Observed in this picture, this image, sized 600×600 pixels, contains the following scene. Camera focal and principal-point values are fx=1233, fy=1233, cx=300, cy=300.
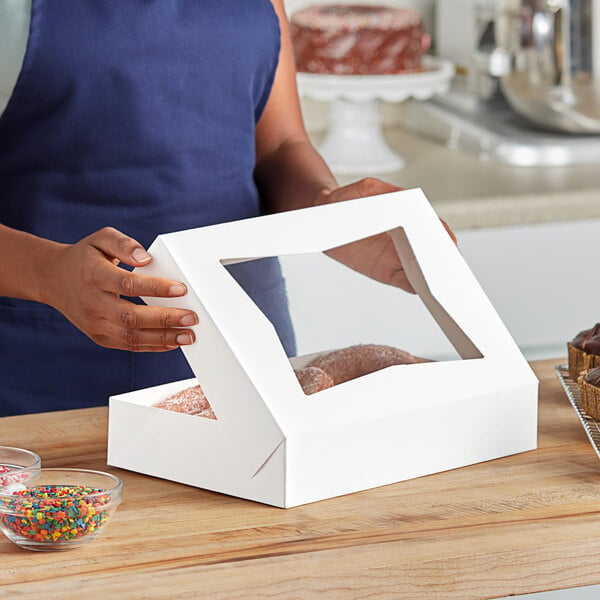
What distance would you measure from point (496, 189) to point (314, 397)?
3.74 feet

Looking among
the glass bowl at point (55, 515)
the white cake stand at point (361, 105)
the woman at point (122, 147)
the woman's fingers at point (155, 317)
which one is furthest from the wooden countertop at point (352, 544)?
the white cake stand at point (361, 105)

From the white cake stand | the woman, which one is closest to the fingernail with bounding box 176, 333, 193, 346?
the woman

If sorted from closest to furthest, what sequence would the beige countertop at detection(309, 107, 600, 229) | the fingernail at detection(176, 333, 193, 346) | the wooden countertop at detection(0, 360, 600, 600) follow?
the wooden countertop at detection(0, 360, 600, 600) < the fingernail at detection(176, 333, 193, 346) < the beige countertop at detection(309, 107, 600, 229)

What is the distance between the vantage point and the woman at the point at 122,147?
44.6 inches

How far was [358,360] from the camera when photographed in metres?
0.87

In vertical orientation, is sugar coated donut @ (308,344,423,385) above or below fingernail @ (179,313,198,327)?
below

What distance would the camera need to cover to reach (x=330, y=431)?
81 cm

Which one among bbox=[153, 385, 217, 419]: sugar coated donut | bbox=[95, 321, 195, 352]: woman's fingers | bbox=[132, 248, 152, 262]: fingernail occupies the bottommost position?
bbox=[153, 385, 217, 419]: sugar coated donut

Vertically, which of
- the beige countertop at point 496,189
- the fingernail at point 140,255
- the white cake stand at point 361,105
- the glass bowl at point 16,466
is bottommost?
the beige countertop at point 496,189

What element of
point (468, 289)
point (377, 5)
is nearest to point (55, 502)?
point (468, 289)

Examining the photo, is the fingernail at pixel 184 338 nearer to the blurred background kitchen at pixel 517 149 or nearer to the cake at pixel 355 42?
the blurred background kitchen at pixel 517 149

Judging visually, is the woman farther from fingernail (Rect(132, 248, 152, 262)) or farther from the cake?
the cake

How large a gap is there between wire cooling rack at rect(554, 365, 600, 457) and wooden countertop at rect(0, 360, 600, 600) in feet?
0.08

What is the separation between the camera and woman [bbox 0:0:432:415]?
113 cm
